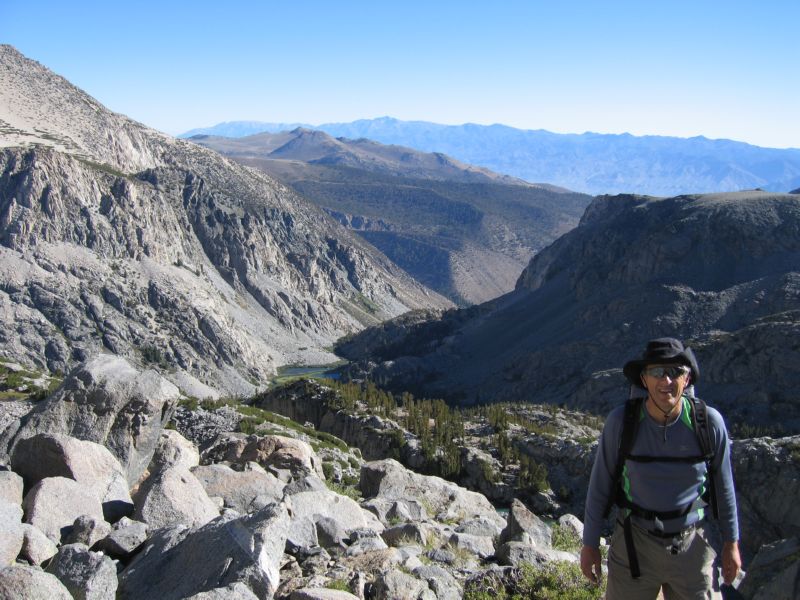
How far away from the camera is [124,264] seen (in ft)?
447

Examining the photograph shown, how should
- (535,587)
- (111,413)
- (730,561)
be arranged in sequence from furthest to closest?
(111,413), (535,587), (730,561)

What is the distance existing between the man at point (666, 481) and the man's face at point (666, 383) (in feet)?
0.04

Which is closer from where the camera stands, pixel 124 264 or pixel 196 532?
pixel 196 532

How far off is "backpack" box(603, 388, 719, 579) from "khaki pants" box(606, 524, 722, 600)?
5.5 inches

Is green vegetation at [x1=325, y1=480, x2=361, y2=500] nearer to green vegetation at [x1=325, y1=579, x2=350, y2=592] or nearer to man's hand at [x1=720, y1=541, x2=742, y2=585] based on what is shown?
green vegetation at [x1=325, y1=579, x2=350, y2=592]

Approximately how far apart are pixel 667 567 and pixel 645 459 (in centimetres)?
146

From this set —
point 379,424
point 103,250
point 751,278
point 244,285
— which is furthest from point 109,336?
point 751,278

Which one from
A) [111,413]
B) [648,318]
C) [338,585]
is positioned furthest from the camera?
[648,318]

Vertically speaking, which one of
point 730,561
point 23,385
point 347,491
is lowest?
point 23,385

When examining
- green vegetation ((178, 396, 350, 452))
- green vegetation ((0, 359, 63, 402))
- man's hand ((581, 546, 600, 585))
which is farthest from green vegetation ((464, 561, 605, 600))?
green vegetation ((0, 359, 63, 402))

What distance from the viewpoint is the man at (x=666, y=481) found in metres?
8.21

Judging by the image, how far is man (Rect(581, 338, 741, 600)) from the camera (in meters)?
8.21

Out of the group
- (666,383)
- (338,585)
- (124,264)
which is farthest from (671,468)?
(124,264)

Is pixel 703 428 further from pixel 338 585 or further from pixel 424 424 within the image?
pixel 424 424
